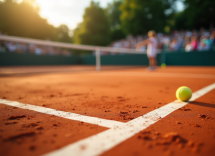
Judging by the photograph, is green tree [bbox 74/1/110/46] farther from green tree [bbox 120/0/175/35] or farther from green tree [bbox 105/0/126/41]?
green tree [bbox 105/0/126/41]

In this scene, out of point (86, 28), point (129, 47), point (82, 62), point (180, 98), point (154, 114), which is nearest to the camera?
point (154, 114)

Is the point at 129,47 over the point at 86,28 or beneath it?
beneath

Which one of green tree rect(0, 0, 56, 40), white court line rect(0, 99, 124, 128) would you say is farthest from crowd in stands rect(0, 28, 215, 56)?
white court line rect(0, 99, 124, 128)

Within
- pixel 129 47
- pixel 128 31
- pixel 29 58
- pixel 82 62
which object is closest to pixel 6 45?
pixel 29 58

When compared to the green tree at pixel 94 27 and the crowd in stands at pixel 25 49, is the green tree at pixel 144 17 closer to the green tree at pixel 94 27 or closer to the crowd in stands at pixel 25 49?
the green tree at pixel 94 27

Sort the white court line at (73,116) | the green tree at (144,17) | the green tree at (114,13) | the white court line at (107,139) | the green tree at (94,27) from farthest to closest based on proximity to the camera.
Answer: the green tree at (114,13)
the green tree at (94,27)
the green tree at (144,17)
the white court line at (73,116)
the white court line at (107,139)

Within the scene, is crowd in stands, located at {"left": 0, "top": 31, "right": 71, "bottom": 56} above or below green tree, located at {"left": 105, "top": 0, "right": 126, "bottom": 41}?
below

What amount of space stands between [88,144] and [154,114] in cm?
93

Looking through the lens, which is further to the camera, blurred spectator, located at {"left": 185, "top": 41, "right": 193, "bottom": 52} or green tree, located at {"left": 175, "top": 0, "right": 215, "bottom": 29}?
green tree, located at {"left": 175, "top": 0, "right": 215, "bottom": 29}

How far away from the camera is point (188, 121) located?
164cm

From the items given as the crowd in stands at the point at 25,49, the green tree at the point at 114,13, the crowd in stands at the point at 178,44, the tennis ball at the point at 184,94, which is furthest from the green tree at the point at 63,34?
the tennis ball at the point at 184,94

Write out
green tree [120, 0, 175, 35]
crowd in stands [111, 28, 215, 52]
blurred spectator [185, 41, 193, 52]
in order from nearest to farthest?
1. crowd in stands [111, 28, 215, 52]
2. blurred spectator [185, 41, 193, 52]
3. green tree [120, 0, 175, 35]

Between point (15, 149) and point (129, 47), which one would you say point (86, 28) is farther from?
point (15, 149)

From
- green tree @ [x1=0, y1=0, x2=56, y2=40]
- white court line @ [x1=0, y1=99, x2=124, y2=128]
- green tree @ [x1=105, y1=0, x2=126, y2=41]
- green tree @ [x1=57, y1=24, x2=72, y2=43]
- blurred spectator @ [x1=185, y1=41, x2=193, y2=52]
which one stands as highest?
green tree @ [x1=105, y1=0, x2=126, y2=41]
